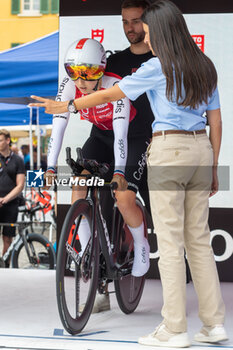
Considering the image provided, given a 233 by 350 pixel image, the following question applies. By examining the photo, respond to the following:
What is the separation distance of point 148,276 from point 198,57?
293cm

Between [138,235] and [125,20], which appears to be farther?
[125,20]

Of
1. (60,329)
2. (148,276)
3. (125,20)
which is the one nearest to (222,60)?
(125,20)

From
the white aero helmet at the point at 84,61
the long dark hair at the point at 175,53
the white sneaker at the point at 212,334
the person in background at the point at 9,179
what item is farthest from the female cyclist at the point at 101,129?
the person in background at the point at 9,179

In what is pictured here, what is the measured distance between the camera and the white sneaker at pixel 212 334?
3609 millimetres

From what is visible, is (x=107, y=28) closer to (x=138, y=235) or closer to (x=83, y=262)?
(x=138, y=235)

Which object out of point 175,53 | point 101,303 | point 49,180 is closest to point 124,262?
point 101,303

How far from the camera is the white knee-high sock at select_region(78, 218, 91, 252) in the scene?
3965mm

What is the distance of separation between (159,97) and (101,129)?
1032mm

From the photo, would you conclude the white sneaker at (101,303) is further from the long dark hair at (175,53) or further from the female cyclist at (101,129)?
the long dark hair at (175,53)

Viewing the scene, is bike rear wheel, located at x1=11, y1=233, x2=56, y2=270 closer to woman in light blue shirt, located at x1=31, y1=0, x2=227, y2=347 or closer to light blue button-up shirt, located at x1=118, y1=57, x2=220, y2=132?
woman in light blue shirt, located at x1=31, y1=0, x2=227, y2=347

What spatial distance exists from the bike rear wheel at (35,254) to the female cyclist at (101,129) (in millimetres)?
3508

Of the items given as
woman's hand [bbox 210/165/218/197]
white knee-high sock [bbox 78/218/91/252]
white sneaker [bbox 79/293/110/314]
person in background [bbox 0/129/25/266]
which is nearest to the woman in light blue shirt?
woman's hand [bbox 210/165/218/197]

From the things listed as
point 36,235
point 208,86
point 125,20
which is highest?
point 125,20

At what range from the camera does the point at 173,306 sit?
139 inches
